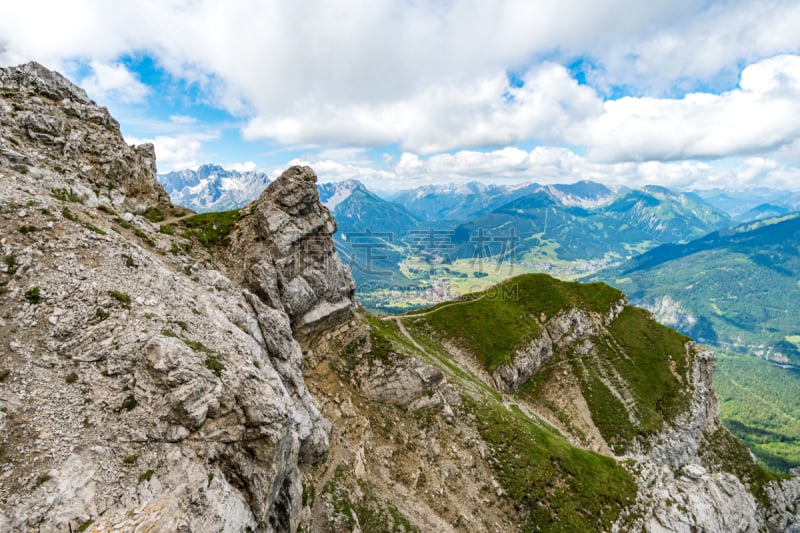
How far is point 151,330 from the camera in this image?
22.8 meters

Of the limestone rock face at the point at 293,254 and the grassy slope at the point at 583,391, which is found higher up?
the limestone rock face at the point at 293,254

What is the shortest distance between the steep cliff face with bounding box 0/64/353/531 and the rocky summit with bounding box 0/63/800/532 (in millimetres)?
111

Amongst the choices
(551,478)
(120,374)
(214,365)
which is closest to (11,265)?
(120,374)

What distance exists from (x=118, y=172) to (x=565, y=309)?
10098 centimetres

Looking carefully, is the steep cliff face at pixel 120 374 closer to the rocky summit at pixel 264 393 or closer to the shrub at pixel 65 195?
the rocky summit at pixel 264 393

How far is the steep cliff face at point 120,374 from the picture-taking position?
54.7ft

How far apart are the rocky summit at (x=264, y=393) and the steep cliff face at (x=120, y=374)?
0.11 m

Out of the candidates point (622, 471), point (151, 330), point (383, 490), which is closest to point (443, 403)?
point (383, 490)

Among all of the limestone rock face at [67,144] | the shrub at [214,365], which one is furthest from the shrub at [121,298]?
the limestone rock face at [67,144]

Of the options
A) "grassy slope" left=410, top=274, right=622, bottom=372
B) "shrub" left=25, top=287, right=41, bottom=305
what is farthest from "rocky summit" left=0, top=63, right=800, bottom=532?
"grassy slope" left=410, top=274, right=622, bottom=372

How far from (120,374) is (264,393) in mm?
8876

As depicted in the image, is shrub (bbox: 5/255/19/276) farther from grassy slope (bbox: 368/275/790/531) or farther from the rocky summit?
grassy slope (bbox: 368/275/790/531)

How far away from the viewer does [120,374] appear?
2025 cm

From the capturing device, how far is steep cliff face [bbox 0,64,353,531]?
1669 centimetres
